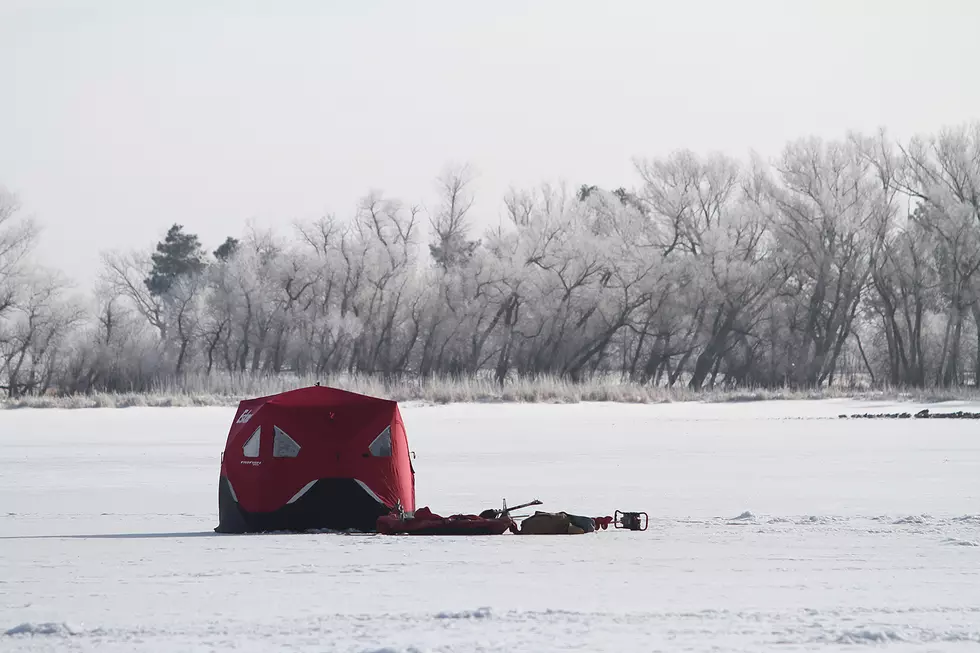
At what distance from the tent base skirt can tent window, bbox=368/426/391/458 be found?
0.32 meters

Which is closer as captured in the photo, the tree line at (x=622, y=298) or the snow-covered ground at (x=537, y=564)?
the snow-covered ground at (x=537, y=564)

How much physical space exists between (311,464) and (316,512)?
430 millimetres

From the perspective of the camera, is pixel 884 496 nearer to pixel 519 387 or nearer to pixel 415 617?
pixel 415 617

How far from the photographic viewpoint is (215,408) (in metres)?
37.1

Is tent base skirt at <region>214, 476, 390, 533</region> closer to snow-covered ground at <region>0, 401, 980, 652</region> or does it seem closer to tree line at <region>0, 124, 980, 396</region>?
snow-covered ground at <region>0, 401, 980, 652</region>

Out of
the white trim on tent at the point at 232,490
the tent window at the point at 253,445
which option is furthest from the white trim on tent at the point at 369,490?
the white trim on tent at the point at 232,490

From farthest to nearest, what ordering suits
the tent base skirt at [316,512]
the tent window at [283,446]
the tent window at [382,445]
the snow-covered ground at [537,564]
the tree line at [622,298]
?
the tree line at [622,298] → the tent window at [382,445] → the tent base skirt at [316,512] → the tent window at [283,446] → the snow-covered ground at [537,564]

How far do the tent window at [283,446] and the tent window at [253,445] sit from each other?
0.14m

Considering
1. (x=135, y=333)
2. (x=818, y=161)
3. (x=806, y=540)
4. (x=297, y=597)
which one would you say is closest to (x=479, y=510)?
(x=806, y=540)

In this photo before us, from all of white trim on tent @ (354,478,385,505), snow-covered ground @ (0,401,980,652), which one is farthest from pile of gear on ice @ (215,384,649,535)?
snow-covered ground @ (0,401,980,652)

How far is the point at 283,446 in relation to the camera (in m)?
11.9

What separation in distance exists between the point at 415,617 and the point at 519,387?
110ft

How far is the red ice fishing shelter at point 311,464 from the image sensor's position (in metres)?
11.9

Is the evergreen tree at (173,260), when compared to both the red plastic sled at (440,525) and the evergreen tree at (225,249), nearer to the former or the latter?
the evergreen tree at (225,249)
